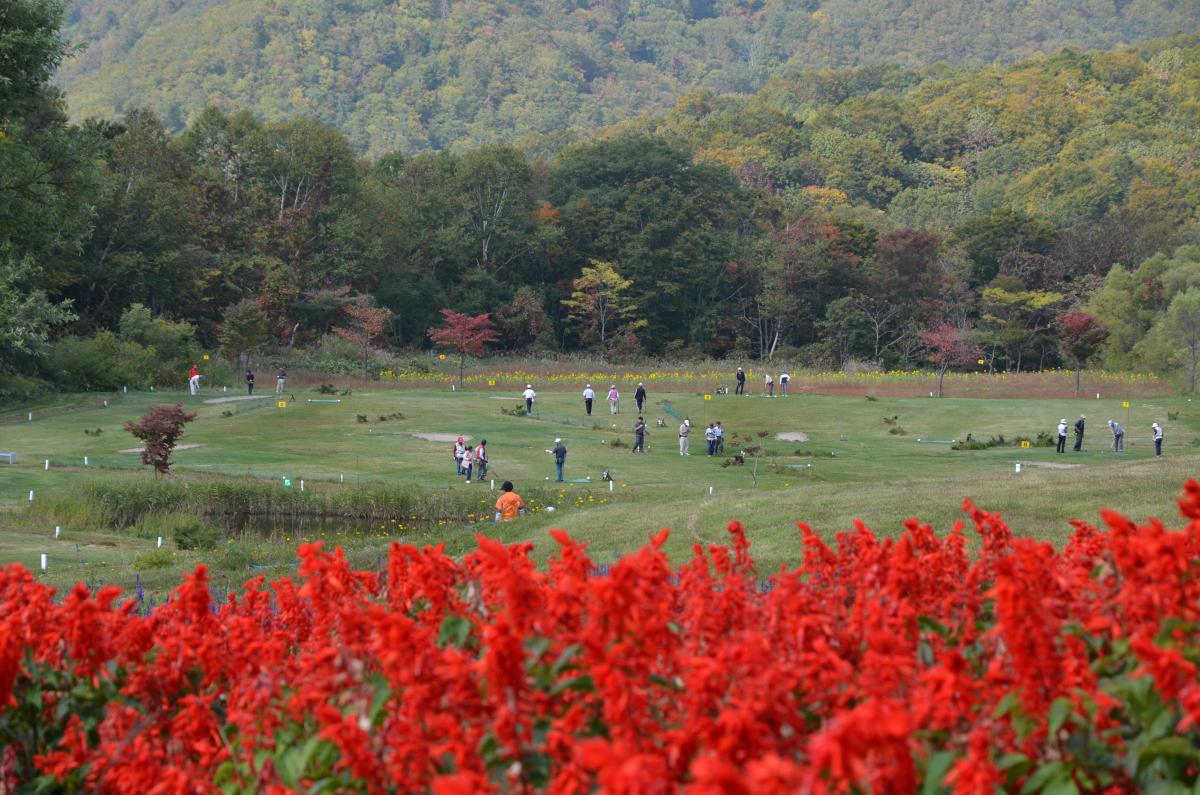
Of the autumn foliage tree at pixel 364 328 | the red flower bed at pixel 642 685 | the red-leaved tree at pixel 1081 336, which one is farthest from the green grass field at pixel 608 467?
the red flower bed at pixel 642 685

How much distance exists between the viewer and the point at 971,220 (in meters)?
97.8

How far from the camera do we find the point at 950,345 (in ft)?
266

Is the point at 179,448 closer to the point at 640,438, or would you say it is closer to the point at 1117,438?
the point at 640,438

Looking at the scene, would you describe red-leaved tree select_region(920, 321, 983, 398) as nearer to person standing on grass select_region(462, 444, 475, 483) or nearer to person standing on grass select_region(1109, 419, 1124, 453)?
person standing on grass select_region(1109, 419, 1124, 453)

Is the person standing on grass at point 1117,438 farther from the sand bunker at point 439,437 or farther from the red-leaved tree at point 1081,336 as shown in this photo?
the red-leaved tree at point 1081,336

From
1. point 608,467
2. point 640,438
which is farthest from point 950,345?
point 608,467

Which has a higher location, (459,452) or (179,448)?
(459,452)

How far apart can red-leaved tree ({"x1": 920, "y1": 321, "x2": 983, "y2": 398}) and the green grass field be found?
19497 mm

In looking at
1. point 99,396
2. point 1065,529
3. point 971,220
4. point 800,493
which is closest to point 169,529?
point 800,493

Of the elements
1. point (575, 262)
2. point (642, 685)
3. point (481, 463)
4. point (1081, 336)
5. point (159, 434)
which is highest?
point (575, 262)

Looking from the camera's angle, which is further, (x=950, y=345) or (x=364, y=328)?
(x=950, y=345)

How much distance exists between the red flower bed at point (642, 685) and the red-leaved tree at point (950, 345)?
76.7 metres

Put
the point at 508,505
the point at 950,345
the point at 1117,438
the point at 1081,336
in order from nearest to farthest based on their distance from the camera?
1. the point at 508,505
2. the point at 1117,438
3. the point at 1081,336
4. the point at 950,345

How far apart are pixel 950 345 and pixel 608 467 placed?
155ft
